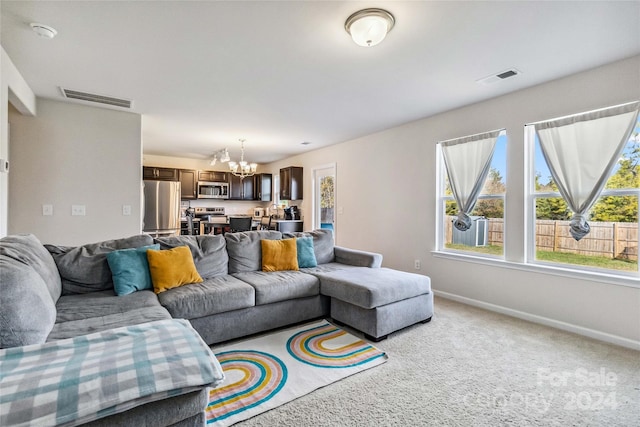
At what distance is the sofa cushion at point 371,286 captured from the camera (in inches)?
101

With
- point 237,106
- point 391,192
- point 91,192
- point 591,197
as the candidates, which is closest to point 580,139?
point 591,197

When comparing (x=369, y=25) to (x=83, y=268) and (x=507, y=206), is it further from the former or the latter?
(x=83, y=268)

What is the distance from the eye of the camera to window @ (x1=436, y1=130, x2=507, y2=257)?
345 cm

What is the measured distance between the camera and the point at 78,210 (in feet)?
12.1

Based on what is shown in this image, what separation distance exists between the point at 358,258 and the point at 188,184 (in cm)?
540

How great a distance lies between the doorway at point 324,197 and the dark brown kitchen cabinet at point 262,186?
2.05m

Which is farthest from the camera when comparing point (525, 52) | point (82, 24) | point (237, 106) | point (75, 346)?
point (237, 106)

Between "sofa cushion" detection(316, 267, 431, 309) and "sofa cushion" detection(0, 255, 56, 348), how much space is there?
2.04 m

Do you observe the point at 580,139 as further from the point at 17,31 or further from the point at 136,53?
the point at 17,31

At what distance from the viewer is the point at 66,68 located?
8.91ft

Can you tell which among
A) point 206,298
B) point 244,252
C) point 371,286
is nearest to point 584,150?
point 371,286

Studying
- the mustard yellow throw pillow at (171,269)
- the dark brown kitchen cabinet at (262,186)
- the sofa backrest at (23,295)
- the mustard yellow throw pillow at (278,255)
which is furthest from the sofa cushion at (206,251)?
the dark brown kitchen cabinet at (262,186)

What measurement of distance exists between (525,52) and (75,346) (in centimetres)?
351

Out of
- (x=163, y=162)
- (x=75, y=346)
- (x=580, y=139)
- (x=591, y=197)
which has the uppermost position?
(x=163, y=162)
